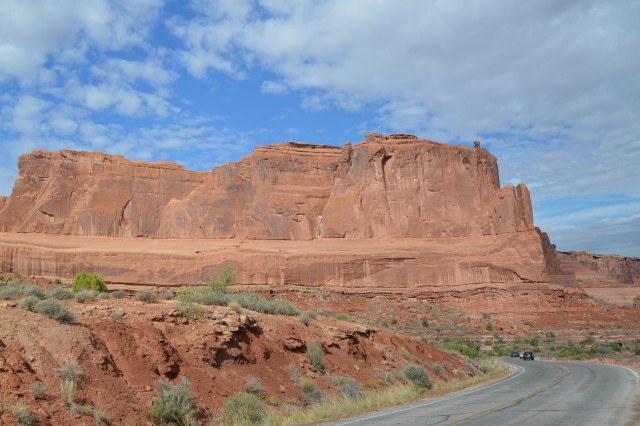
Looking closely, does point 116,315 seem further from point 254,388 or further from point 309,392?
point 309,392

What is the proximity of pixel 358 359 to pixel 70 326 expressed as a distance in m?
9.93

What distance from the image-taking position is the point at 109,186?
84.2m

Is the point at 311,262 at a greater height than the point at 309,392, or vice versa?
the point at 311,262

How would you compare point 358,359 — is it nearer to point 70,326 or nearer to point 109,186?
point 70,326

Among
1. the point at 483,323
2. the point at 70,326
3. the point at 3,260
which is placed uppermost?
the point at 3,260

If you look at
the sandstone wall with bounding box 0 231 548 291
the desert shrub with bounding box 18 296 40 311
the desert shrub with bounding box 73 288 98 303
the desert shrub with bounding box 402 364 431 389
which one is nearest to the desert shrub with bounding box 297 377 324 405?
the desert shrub with bounding box 402 364 431 389

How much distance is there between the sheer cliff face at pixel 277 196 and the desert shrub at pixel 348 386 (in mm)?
63859

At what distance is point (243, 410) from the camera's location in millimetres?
11180

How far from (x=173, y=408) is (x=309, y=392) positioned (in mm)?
4560

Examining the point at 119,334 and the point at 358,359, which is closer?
the point at 119,334

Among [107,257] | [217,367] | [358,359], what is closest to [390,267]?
[107,257]

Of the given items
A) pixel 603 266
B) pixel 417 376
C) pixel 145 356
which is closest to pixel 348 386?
pixel 417 376

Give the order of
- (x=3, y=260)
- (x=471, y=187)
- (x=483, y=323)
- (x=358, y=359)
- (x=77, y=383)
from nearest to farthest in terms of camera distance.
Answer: (x=77, y=383)
(x=358, y=359)
(x=483, y=323)
(x=3, y=260)
(x=471, y=187)

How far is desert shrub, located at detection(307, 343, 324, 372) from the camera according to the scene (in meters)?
15.6
